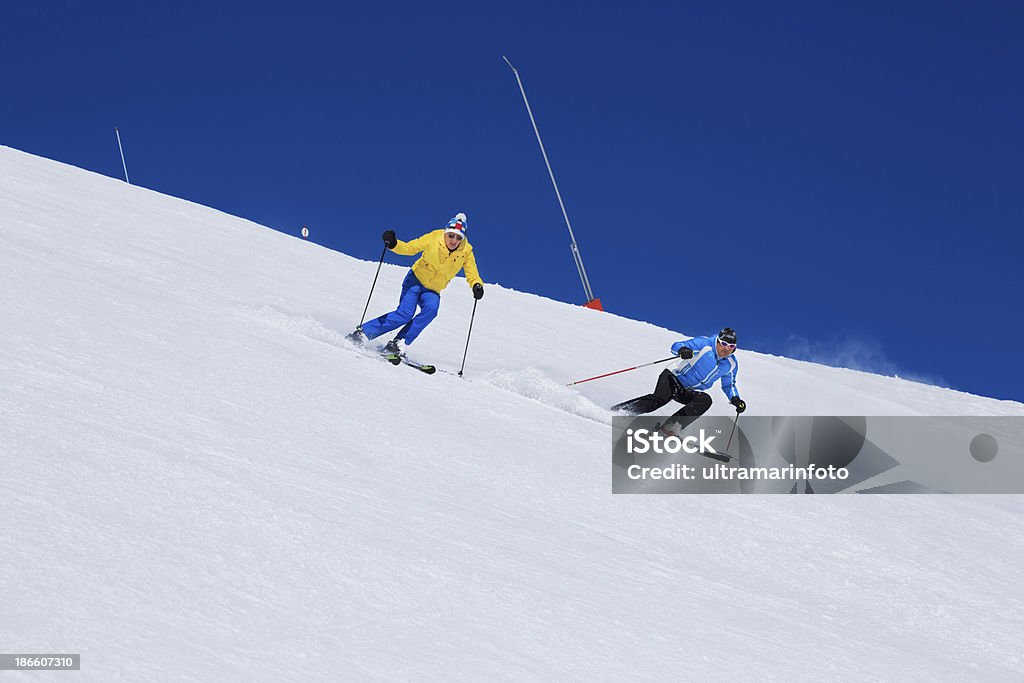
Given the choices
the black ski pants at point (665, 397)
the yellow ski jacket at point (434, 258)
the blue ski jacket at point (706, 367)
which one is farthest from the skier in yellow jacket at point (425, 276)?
the blue ski jacket at point (706, 367)

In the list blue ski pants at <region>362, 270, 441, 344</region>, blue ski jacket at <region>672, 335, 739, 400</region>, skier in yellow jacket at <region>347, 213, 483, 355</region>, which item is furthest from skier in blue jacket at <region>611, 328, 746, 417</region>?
blue ski pants at <region>362, 270, 441, 344</region>

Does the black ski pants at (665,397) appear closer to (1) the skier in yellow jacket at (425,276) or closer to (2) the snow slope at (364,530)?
(2) the snow slope at (364,530)

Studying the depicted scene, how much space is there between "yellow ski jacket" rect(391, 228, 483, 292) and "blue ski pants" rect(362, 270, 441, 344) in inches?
3.9

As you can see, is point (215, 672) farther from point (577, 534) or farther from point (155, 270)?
point (155, 270)

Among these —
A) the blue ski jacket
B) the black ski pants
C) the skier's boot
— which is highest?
the blue ski jacket

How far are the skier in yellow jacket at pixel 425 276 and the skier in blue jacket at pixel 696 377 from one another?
2.09 meters

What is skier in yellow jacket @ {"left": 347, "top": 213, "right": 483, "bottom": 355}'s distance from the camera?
342 inches

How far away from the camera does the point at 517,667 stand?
2973 mm

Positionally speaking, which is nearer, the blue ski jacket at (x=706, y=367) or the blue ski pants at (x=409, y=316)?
the blue ski pants at (x=409, y=316)

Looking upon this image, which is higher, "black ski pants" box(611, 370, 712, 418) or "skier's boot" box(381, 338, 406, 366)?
"black ski pants" box(611, 370, 712, 418)

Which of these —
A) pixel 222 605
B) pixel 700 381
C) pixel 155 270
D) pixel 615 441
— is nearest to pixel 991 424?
pixel 700 381

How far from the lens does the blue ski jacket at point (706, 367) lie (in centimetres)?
905

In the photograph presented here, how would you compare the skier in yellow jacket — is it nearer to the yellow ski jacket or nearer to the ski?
the yellow ski jacket

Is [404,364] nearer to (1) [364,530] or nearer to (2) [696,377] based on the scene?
(2) [696,377]
